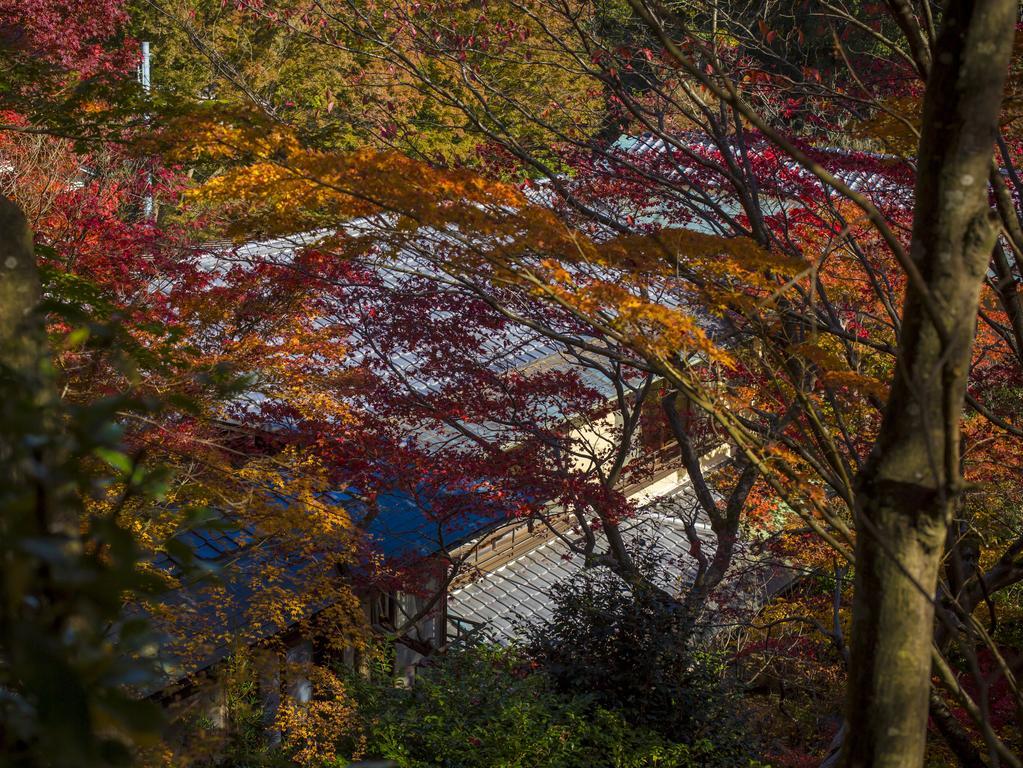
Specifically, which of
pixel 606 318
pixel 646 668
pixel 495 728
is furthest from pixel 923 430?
pixel 646 668

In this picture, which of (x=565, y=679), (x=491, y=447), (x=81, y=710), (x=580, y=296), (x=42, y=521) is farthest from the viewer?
(x=491, y=447)

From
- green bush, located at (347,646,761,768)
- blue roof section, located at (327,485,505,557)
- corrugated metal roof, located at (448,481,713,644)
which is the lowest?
green bush, located at (347,646,761,768)

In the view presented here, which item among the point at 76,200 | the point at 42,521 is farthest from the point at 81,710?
the point at 76,200

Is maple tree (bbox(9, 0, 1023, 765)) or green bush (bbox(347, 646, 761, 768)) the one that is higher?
maple tree (bbox(9, 0, 1023, 765))

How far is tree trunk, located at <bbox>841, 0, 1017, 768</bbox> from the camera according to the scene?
2.66 meters

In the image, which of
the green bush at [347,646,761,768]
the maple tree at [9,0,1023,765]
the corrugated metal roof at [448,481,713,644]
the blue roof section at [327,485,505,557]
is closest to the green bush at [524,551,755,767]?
the green bush at [347,646,761,768]

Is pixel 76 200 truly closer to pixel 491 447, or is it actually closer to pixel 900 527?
pixel 491 447

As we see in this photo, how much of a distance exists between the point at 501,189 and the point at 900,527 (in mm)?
3030

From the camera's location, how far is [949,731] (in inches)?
188

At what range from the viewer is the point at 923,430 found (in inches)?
105

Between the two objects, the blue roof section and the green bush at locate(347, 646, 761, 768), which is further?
the blue roof section

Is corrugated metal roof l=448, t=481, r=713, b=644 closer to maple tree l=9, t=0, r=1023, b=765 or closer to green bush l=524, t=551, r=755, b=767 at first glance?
maple tree l=9, t=0, r=1023, b=765

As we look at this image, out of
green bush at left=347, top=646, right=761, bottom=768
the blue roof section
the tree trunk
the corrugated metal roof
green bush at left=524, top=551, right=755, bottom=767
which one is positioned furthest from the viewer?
the corrugated metal roof

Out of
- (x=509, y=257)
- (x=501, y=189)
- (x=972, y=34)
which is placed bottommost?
(x=972, y=34)
